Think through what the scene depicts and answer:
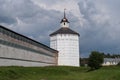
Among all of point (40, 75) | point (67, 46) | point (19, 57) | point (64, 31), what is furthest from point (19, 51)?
point (64, 31)

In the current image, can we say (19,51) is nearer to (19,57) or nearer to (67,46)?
(19,57)

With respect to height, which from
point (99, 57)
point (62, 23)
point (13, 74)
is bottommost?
point (13, 74)

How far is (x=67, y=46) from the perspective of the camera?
11150 centimetres

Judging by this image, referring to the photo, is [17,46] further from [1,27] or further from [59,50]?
[59,50]

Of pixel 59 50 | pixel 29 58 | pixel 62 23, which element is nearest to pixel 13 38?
pixel 29 58

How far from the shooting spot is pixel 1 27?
51594mm

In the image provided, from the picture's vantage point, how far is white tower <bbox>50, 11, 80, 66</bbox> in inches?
4353

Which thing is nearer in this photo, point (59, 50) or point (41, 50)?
point (41, 50)

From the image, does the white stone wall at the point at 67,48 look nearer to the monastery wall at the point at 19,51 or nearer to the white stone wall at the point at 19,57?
the monastery wall at the point at 19,51

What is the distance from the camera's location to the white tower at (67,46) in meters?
111

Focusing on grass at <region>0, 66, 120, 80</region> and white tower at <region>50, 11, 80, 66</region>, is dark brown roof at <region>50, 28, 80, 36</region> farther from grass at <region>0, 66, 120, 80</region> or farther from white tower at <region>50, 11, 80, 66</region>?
grass at <region>0, 66, 120, 80</region>

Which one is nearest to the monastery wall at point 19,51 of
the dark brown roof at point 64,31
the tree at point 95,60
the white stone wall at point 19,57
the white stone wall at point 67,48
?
the white stone wall at point 19,57

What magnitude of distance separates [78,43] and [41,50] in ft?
94.6

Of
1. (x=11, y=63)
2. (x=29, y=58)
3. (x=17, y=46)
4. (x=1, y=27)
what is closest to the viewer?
(x=1, y=27)
